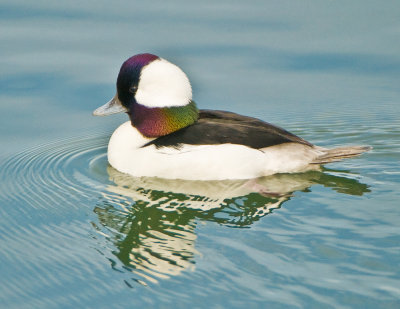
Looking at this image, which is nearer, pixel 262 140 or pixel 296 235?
pixel 296 235

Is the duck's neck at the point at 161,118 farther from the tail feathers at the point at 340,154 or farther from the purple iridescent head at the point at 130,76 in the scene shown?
the tail feathers at the point at 340,154

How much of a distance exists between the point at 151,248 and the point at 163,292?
82 centimetres

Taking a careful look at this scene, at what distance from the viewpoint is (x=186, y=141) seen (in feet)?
25.0

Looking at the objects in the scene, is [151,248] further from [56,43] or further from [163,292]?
[56,43]

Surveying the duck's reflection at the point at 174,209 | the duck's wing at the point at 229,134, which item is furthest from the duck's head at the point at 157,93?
the duck's reflection at the point at 174,209

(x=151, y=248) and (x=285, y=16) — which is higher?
(x=285, y=16)

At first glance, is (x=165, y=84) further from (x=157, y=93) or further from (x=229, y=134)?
(x=229, y=134)

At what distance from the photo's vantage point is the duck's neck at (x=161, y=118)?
7855 mm

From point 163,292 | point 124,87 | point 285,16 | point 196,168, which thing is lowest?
point 163,292

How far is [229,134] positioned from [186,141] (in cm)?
43

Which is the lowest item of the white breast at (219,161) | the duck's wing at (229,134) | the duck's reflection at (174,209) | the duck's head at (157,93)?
the duck's reflection at (174,209)

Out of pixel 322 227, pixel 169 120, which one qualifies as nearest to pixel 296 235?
pixel 322 227

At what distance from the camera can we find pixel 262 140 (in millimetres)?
7637

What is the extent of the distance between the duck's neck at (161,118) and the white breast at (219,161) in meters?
0.29
